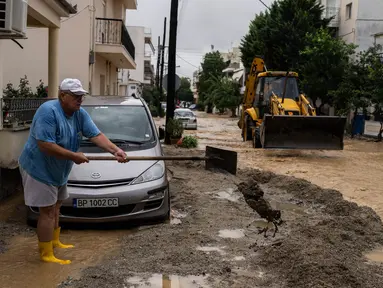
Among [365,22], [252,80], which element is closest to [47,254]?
[252,80]

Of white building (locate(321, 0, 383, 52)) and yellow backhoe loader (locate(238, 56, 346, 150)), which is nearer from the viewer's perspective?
yellow backhoe loader (locate(238, 56, 346, 150))

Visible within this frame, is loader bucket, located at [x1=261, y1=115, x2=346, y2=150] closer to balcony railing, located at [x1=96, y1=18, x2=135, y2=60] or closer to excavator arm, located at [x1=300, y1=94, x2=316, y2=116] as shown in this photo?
excavator arm, located at [x1=300, y1=94, x2=316, y2=116]

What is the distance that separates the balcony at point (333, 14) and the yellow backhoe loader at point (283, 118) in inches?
737

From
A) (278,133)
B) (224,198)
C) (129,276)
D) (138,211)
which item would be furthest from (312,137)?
(129,276)

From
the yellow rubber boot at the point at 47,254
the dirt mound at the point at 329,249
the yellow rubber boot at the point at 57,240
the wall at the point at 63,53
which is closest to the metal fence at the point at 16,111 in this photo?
the yellow rubber boot at the point at 57,240

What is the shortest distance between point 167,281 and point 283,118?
35.0 ft

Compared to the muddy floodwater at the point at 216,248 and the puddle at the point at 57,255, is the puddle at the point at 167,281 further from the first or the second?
the puddle at the point at 57,255

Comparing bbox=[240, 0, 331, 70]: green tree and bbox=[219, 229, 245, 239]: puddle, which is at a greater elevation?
bbox=[240, 0, 331, 70]: green tree

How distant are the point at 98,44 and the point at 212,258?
15619 mm

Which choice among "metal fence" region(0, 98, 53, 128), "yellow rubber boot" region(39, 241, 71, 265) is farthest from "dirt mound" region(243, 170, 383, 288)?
"metal fence" region(0, 98, 53, 128)

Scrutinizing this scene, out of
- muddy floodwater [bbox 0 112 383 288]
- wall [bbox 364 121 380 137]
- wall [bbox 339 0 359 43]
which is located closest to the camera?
muddy floodwater [bbox 0 112 383 288]

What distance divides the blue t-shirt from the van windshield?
2.00 metres

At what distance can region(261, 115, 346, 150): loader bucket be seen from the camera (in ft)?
48.0

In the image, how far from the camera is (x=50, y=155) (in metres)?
Answer: 4.64
